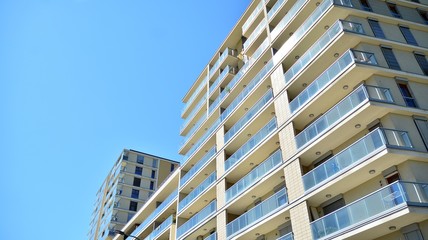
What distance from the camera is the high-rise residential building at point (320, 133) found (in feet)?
54.3

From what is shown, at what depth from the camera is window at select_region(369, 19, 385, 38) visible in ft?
74.5

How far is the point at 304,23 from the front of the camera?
84.7ft

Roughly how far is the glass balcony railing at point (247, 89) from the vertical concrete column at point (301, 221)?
12607mm

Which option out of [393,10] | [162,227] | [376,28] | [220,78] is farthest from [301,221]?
[220,78]

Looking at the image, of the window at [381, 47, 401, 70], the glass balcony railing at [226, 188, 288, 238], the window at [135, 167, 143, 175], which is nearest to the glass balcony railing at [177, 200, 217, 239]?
the glass balcony railing at [226, 188, 288, 238]

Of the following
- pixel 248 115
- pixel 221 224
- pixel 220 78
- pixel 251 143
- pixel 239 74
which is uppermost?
pixel 220 78

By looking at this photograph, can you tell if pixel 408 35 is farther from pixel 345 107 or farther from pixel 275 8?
pixel 275 8

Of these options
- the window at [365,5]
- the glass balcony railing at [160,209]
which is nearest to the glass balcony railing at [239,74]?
the window at [365,5]

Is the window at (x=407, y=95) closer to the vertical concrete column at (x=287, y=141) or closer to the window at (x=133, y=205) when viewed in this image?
the vertical concrete column at (x=287, y=141)

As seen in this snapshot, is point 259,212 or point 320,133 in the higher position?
point 320,133

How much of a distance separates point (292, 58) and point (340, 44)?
515 cm

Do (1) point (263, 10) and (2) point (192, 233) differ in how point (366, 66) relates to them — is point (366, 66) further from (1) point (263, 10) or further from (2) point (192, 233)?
(2) point (192, 233)

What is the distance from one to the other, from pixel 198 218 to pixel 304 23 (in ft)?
58.7

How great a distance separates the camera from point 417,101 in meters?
19.4
